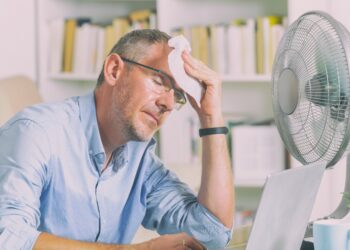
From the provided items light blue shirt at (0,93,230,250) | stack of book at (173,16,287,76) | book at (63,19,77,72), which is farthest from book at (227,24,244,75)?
light blue shirt at (0,93,230,250)

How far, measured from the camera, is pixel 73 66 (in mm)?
4094

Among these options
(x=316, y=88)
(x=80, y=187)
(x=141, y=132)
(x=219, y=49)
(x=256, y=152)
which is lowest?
(x=256, y=152)

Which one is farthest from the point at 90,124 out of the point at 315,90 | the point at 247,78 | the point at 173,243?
the point at 247,78

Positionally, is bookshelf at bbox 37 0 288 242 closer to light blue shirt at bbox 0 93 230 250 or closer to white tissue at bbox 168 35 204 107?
light blue shirt at bbox 0 93 230 250

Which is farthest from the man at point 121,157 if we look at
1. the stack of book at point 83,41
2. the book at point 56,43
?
the book at point 56,43

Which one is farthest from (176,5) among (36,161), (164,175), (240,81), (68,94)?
(36,161)

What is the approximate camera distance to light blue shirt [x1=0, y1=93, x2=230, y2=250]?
1.70 m

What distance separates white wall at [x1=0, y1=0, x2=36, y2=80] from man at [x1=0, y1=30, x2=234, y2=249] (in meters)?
2.05

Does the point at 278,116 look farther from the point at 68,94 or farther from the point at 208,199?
the point at 68,94

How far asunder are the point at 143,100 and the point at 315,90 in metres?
0.40

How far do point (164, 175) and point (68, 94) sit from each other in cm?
227

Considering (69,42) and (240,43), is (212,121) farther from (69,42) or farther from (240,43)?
(69,42)

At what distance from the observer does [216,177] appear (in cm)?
197

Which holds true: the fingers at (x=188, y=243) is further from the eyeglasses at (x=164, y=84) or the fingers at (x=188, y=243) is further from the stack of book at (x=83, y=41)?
the stack of book at (x=83, y=41)
